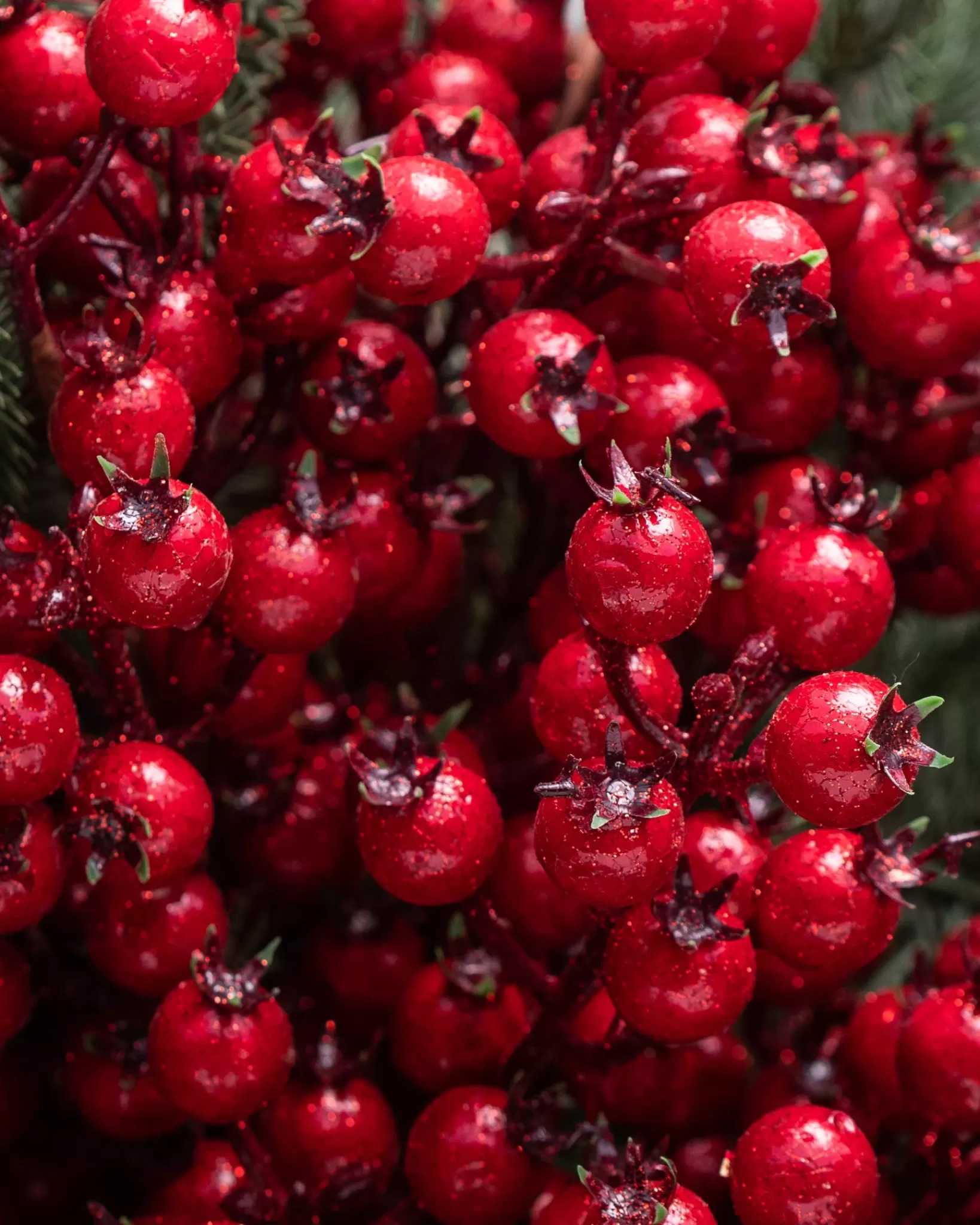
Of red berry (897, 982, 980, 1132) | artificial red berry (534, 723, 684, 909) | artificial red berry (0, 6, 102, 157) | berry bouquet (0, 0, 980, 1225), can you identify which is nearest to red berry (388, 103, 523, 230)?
berry bouquet (0, 0, 980, 1225)

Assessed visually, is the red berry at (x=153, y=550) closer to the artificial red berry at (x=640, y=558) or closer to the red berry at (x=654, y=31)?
the artificial red berry at (x=640, y=558)

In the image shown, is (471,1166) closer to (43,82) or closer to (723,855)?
(723,855)

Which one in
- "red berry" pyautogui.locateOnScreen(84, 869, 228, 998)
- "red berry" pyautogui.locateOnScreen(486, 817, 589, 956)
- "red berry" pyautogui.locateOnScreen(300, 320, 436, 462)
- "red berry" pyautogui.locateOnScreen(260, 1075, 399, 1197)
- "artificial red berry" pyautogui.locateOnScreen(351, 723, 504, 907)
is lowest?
"red berry" pyautogui.locateOnScreen(260, 1075, 399, 1197)

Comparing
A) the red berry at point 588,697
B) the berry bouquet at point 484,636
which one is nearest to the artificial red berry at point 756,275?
the berry bouquet at point 484,636

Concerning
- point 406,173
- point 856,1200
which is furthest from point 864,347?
point 856,1200

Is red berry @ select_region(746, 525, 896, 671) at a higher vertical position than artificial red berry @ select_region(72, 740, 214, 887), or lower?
higher

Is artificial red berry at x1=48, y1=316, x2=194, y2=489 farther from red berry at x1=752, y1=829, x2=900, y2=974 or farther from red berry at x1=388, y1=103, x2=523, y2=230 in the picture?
red berry at x1=752, y1=829, x2=900, y2=974
